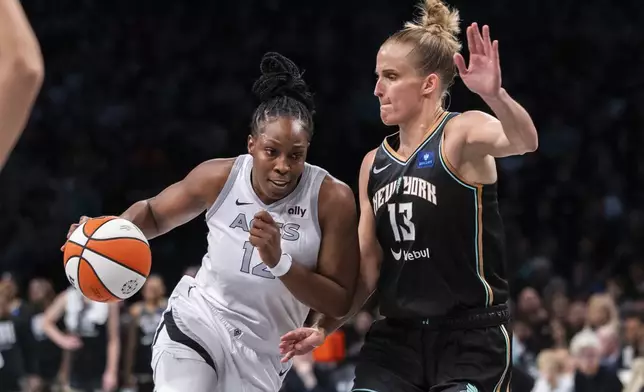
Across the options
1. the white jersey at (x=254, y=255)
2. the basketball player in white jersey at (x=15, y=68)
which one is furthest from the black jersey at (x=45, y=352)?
the basketball player in white jersey at (x=15, y=68)

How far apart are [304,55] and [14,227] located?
4871 millimetres

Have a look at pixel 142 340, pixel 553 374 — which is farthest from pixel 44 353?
pixel 553 374

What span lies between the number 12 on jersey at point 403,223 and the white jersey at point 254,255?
0.42m

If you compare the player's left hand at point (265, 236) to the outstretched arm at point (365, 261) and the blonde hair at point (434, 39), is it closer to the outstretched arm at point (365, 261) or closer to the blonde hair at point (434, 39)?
the outstretched arm at point (365, 261)

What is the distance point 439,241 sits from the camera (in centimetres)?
418

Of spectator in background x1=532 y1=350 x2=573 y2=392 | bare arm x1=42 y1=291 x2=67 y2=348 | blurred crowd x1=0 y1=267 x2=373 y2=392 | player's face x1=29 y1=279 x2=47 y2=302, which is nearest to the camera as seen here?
spectator in background x1=532 y1=350 x2=573 y2=392

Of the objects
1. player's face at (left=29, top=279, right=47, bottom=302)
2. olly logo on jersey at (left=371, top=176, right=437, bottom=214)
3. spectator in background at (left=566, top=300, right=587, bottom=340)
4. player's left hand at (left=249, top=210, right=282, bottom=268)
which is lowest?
player's face at (left=29, top=279, right=47, bottom=302)

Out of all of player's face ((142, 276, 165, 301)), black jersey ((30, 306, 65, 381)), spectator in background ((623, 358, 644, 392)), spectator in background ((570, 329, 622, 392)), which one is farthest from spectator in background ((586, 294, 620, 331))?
black jersey ((30, 306, 65, 381))

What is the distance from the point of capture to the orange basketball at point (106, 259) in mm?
4293

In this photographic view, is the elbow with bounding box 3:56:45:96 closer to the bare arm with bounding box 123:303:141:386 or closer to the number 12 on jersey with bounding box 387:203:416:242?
the number 12 on jersey with bounding box 387:203:416:242

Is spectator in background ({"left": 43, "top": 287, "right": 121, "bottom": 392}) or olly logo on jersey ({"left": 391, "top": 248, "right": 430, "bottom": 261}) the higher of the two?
olly logo on jersey ({"left": 391, "top": 248, "right": 430, "bottom": 261})

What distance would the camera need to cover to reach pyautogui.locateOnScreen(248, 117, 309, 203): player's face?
4.43m

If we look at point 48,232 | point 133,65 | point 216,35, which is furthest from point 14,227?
point 216,35

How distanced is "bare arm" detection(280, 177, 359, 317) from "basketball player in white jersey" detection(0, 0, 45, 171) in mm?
2367
